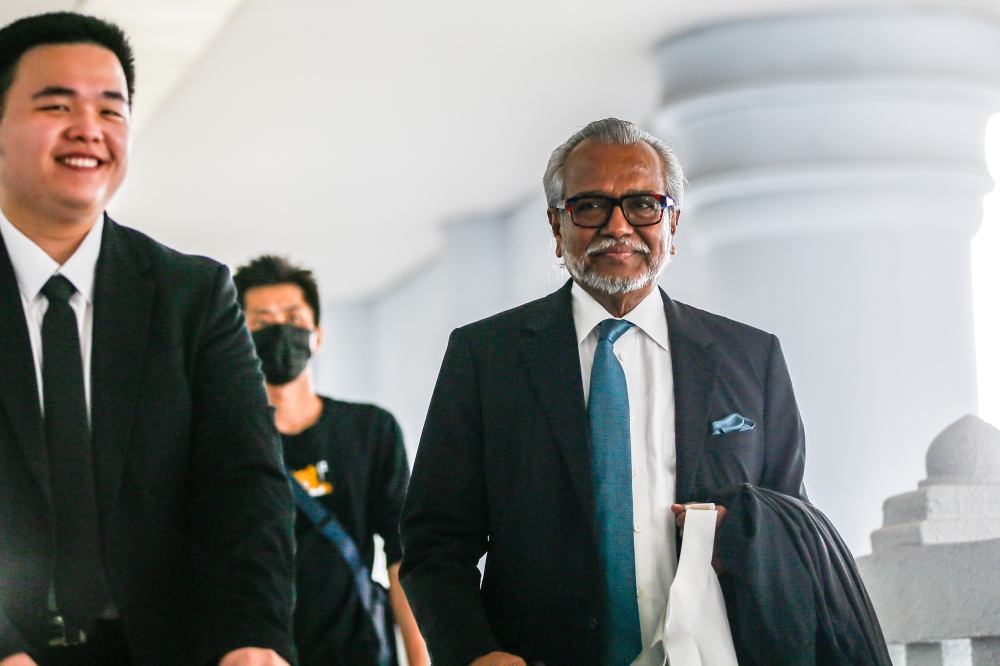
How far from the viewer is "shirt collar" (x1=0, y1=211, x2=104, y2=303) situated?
2.26 m

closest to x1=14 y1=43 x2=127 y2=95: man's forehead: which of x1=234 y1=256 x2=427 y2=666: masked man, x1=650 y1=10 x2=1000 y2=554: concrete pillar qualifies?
x1=234 y1=256 x2=427 y2=666: masked man

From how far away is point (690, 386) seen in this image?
9.27 feet

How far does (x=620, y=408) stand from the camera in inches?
111

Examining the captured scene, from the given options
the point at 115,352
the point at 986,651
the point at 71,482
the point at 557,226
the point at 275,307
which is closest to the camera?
the point at 71,482

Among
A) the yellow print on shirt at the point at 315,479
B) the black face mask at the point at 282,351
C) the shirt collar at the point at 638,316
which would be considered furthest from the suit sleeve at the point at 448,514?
the black face mask at the point at 282,351

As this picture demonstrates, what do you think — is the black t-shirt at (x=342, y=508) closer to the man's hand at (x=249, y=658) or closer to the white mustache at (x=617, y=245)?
the white mustache at (x=617, y=245)

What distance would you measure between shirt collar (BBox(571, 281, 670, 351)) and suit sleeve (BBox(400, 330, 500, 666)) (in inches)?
9.7

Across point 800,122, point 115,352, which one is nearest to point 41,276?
point 115,352

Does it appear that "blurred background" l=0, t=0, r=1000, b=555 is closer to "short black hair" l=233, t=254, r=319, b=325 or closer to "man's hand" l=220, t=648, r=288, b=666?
"short black hair" l=233, t=254, r=319, b=325

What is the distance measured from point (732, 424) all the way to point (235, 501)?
3.42 feet

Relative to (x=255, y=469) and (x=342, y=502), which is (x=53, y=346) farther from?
(x=342, y=502)

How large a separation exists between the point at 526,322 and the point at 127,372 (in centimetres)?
100

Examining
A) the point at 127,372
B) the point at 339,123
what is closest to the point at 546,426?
the point at 127,372

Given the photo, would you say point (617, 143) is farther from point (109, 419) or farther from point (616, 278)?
point (109, 419)
